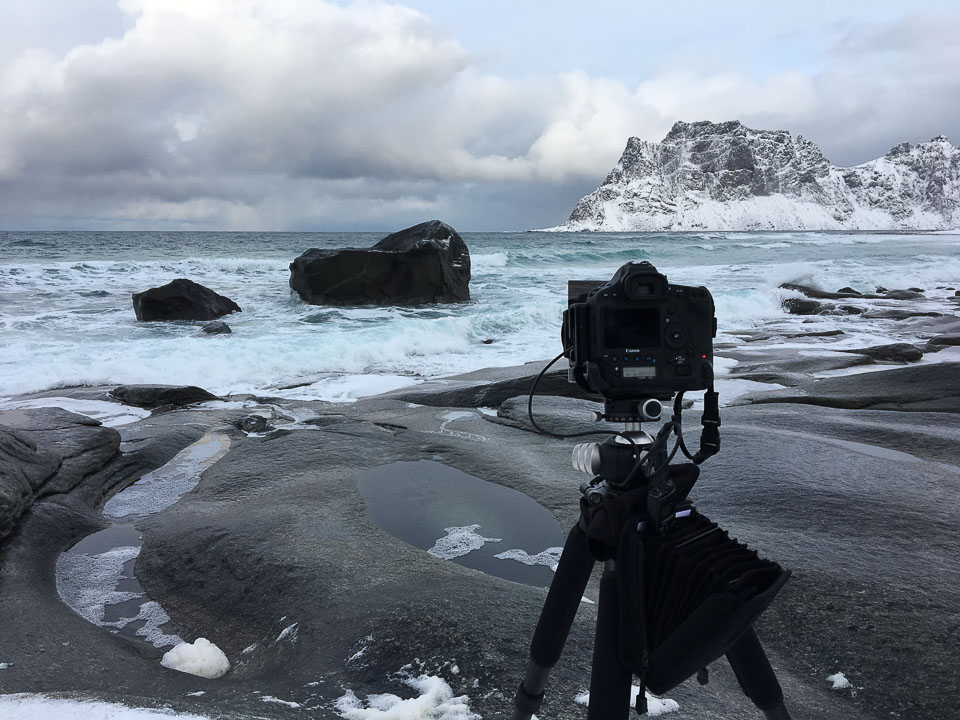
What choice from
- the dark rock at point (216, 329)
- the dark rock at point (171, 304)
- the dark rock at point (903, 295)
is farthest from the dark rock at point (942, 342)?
the dark rock at point (171, 304)

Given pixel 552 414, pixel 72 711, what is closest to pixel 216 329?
pixel 552 414

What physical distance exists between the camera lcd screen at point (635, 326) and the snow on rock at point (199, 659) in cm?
207

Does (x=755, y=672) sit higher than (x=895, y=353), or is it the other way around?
(x=755, y=672)

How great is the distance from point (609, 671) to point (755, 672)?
35 cm

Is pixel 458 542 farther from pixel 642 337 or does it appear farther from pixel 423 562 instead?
pixel 642 337

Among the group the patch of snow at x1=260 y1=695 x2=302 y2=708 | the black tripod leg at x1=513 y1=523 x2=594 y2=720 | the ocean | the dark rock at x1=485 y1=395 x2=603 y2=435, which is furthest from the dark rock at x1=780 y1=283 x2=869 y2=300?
the patch of snow at x1=260 y1=695 x2=302 y2=708

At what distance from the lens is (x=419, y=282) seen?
1830 cm

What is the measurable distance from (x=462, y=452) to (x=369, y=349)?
6.27 metres

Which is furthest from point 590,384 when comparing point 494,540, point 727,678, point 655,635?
point 494,540

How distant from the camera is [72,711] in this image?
74.3 inches

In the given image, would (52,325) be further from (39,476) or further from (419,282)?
(39,476)

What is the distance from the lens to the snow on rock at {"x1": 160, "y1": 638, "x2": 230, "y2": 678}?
7.80 ft

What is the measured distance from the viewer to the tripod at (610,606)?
1340 millimetres

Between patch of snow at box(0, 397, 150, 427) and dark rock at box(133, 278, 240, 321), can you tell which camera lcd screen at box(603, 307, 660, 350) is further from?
dark rock at box(133, 278, 240, 321)
